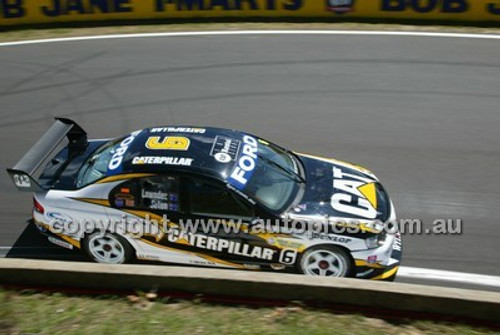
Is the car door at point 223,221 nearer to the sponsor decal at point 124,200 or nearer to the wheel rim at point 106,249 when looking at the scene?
the sponsor decal at point 124,200

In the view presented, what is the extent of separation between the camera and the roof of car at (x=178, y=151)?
6.27 metres

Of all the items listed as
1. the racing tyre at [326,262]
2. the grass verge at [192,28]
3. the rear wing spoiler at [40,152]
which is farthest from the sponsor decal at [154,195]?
the grass verge at [192,28]

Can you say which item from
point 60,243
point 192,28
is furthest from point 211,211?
point 192,28

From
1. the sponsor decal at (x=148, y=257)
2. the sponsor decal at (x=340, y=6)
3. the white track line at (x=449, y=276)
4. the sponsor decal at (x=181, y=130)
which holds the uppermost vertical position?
the sponsor decal at (x=340, y=6)

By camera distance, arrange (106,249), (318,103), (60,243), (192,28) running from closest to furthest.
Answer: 1. (106,249)
2. (60,243)
3. (318,103)
4. (192,28)

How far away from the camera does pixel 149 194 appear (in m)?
6.31

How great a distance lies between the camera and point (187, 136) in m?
6.73

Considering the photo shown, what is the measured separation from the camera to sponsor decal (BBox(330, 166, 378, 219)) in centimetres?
642

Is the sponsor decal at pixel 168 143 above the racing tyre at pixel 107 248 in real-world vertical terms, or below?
above

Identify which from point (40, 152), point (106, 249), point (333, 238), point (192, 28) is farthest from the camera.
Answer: point (192, 28)

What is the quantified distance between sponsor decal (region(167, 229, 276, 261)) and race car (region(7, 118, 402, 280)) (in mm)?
11

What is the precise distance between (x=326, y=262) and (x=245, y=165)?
4.72 feet

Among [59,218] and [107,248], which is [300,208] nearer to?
[107,248]

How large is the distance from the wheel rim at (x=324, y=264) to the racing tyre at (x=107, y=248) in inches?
81.2
